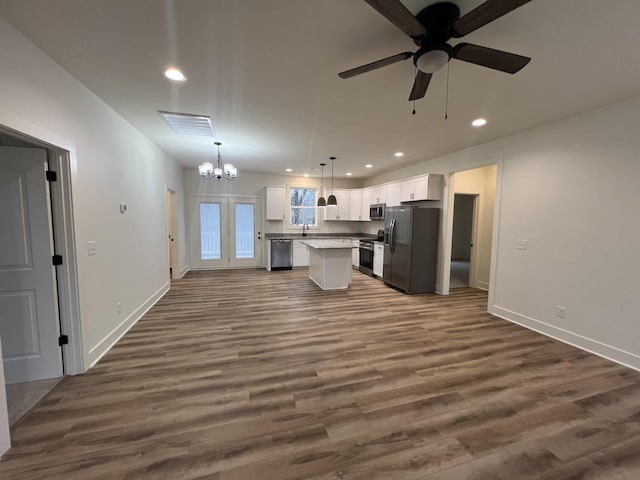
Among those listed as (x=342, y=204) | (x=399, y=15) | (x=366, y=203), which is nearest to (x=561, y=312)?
(x=399, y=15)

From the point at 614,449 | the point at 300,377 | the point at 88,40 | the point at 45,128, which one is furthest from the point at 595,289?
the point at 45,128

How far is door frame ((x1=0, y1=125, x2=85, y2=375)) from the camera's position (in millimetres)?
2342

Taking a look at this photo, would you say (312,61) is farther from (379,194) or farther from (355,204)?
(355,204)

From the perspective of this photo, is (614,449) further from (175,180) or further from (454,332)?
(175,180)

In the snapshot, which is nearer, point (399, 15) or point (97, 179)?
point (399, 15)

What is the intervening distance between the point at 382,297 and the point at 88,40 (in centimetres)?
492

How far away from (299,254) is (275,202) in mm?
1651

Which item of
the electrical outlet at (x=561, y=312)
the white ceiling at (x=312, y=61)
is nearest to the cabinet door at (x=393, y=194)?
the white ceiling at (x=312, y=61)

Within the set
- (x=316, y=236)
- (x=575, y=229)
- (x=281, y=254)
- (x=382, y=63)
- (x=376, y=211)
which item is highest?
(x=382, y=63)

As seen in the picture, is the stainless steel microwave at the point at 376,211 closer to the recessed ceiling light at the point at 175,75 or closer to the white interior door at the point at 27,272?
the recessed ceiling light at the point at 175,75

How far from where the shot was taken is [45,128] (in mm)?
2082

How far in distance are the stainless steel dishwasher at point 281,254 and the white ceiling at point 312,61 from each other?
395 centimetres

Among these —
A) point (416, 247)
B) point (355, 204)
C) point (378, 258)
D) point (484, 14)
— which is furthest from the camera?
point (355, 204)

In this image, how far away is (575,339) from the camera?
3209 millimetres
